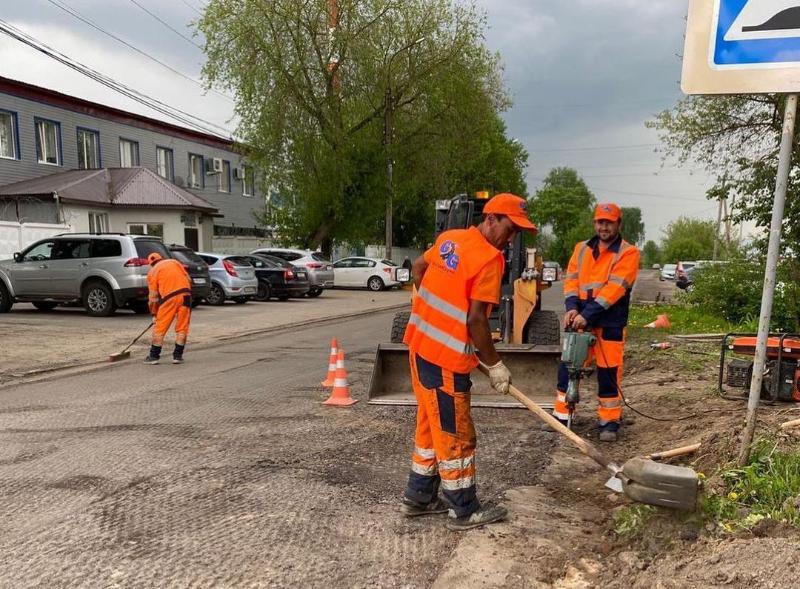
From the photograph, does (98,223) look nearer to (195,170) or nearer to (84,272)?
(195,170)

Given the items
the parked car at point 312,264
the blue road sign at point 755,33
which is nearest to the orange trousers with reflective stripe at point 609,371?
the blue road sign at point 755,33

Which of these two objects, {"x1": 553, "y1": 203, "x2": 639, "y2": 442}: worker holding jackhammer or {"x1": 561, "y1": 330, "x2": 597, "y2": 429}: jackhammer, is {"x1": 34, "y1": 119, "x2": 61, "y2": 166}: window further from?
{"x1": 561, "y1": 330, "x2": 597, "y2": 429}: jackhammer

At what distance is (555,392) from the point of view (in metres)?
6.10

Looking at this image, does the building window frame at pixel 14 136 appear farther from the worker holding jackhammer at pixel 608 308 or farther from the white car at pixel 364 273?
the worker holding jackhammer at pixel 608 308

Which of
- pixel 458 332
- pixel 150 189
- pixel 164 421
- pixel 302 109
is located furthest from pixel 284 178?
pixel 458 332

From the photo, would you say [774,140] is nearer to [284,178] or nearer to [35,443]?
[35,443]

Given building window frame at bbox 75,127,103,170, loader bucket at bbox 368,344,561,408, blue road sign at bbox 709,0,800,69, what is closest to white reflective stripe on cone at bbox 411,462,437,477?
loader bucket at bbox 368,344,561,408

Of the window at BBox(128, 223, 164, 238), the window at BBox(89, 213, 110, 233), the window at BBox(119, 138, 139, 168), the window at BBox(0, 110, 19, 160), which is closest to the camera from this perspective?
the window at BBox(0, 110, 19, 160)

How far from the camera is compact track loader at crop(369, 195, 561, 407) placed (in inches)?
239

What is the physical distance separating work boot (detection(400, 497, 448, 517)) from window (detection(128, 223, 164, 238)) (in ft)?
79.3

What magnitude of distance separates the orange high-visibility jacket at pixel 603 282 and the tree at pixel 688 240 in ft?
242

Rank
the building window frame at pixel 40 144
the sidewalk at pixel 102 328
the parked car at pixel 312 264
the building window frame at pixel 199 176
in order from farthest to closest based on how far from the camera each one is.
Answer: the building window frame at pixel 199 176 → the building window frame at pixel 40 144 → the parked car at pixel 312 264 → the sidewalk at pixel 102 328

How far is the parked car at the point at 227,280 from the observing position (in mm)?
17625

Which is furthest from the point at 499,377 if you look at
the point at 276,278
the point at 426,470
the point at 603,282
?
the point at 276,278
